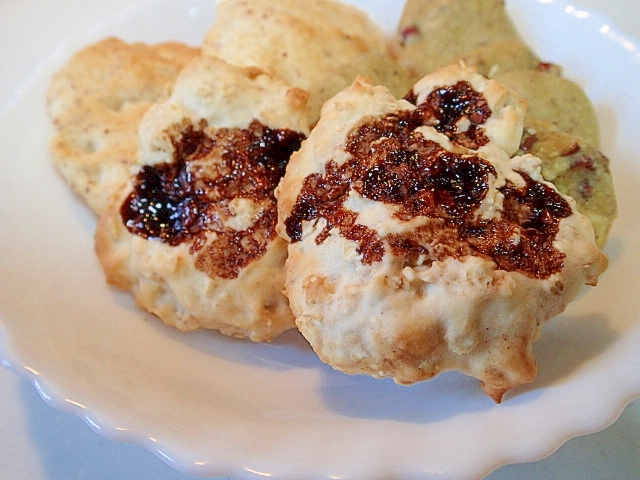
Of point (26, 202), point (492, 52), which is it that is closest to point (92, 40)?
point (26, 202)

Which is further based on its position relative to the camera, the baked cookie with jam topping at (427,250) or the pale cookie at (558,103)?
the pale cookie at (558,103)

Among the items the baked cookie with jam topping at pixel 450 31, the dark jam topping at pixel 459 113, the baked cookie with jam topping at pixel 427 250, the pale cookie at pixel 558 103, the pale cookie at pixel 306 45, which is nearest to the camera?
the baked cookie with jam topping at pixel 427 250

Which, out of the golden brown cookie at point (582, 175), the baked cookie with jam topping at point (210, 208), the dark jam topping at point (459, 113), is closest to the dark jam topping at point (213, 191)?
the baked cookie with jam topping at point (210, 208)

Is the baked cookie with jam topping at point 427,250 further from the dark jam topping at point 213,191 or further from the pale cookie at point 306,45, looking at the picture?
the pale cookie at point 306,45

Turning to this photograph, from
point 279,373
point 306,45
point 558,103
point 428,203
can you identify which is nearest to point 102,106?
point 306,45

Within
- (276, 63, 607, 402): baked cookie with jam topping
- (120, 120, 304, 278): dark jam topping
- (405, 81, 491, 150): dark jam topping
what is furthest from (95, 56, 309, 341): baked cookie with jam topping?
(405, 81, 491, 150): dark jam topping

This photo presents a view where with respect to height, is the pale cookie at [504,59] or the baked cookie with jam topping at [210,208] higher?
the pale cookie at [504,59]
